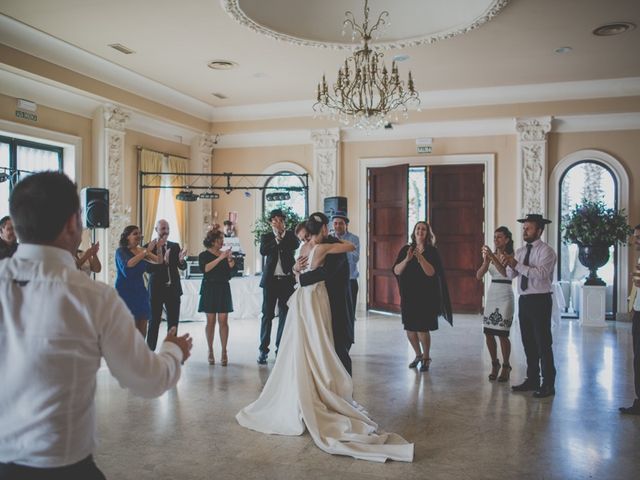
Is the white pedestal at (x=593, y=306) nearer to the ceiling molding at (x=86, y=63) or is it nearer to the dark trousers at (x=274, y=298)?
the dark trousers at (x=274, y=298)

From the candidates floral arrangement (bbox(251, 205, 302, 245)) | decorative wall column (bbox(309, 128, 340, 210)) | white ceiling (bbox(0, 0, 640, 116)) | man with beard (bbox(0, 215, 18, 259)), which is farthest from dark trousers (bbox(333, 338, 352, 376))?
decorative wall column (bbox(309, 128, 340, 210))

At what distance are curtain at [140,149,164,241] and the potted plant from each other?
7250mm

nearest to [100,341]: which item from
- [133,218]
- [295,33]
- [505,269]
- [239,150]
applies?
[505,269]

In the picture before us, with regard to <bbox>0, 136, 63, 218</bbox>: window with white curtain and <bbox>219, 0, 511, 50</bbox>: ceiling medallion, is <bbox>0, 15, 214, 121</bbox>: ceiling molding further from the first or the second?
<bbox>219, 0, 511, 50</bbox>: ceiling medallion

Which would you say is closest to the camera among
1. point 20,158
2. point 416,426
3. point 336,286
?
point 416,426

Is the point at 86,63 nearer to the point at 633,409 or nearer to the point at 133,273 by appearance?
the point at 133,273

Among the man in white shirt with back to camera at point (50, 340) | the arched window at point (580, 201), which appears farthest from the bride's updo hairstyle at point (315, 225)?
the arched window at point (580, 201)

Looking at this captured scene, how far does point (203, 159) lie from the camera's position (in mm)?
11141

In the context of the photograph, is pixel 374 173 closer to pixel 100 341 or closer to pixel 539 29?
pixel 539 29

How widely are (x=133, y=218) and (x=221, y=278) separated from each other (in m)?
4.07

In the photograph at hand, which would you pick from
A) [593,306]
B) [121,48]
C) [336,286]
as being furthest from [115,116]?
[593,306]

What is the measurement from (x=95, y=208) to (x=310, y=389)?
411 centimetres

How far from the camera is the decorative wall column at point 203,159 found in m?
11.1

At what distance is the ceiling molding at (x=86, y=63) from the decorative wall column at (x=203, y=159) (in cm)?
75
